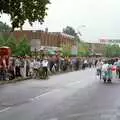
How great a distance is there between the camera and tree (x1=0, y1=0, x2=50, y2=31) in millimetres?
31281

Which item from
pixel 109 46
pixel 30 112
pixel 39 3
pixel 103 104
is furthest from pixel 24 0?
pixel 109 46

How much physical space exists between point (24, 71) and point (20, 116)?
23.1 meters

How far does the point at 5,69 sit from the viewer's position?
32.8m

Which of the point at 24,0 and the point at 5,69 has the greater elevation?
the point at 24,0

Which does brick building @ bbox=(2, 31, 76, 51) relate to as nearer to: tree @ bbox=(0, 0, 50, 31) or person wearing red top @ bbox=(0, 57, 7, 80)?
person wearing red top @ bbox=(0, 57, 7, 80)

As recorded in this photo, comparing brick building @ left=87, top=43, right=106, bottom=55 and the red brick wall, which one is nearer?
the red brick wall

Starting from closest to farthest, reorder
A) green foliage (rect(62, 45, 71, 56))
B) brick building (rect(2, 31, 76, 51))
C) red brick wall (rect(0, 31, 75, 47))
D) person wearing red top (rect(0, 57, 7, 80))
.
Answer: person wearing red top (rect(0, 57, 7, 80)) → brick building (rect(2, 31, 76, 51)) → green foliage (rect(62, 45, 71, 56)) → red brick wall (rect(0, 31, 75, 47))

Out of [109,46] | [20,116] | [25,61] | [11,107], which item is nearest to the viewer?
[20,116]

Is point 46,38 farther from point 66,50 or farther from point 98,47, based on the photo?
point 98,47

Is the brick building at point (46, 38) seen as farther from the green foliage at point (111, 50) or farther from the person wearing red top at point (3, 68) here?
the person wearing red top at point (3, 68)

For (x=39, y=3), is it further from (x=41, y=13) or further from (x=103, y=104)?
(x=103, y=104)

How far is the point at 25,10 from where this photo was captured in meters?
31.7

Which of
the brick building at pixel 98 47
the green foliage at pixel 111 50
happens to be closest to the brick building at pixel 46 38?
the brick building at pixel 98 47

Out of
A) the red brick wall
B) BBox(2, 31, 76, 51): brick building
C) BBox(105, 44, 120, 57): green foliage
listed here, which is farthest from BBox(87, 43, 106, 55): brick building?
the red brick wall
